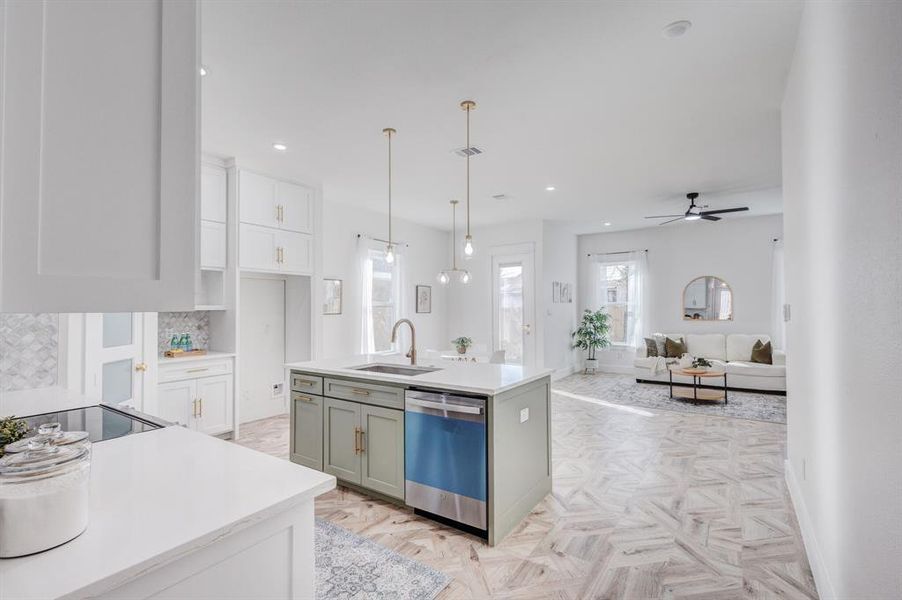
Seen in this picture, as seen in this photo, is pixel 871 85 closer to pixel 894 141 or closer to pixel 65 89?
pixel 894 141

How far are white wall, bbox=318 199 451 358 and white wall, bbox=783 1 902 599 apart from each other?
15.4 feet

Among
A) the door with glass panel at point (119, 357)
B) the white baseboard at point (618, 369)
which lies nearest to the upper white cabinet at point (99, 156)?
the door with glass panel at point (119, 357)

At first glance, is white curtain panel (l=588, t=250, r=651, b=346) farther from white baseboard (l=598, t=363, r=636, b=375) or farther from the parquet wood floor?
the parquet wood floor

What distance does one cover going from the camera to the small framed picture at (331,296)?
570 cm

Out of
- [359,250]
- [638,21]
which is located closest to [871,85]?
[638,21]

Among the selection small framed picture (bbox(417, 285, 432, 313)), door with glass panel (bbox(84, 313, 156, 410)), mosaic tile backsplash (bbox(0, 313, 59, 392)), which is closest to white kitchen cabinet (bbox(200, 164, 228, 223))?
door with glass panel (bbox(84, 313, 156, 410))

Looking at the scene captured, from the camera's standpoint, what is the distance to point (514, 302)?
7504 millimetres

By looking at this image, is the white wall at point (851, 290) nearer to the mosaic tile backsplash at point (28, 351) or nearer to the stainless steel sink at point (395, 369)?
the stainless steel sink at point (395, 369)

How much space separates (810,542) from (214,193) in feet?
17.3

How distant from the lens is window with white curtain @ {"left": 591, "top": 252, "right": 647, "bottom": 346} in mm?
8211

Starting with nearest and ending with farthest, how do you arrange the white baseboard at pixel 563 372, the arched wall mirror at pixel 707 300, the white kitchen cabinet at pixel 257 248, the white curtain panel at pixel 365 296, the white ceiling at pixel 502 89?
the white ceiling at pixel 502 89 → the white kitchen cabinet at pixel 257 248 → the white curtain panel at pixel 365 296 → the arched wall mirror at pixel 707 300 → the white baseboard at pixel 563 372

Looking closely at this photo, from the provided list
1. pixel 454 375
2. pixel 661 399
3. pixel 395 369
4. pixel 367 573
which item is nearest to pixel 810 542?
pixel 454 375

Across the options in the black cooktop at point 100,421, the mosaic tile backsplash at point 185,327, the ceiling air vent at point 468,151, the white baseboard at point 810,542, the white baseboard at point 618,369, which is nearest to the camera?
the black cooktop at point 100,421

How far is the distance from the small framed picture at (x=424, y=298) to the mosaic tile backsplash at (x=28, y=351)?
16.6ft
